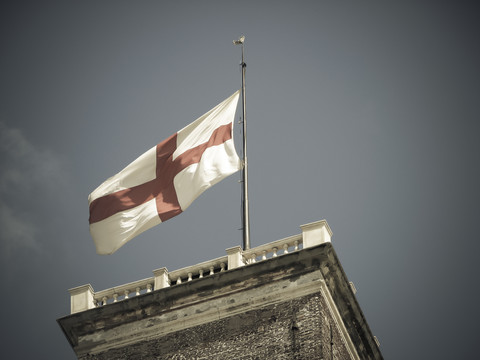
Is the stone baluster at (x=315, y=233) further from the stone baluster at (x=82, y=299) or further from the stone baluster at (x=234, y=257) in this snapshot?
the stone baluster at (x=82, y=299)

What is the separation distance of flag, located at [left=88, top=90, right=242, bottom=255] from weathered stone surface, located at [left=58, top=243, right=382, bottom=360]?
2751mm

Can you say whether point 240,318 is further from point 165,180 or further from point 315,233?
point 165,180

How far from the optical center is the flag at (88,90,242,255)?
49219mm

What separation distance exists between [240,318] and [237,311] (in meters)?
0.29

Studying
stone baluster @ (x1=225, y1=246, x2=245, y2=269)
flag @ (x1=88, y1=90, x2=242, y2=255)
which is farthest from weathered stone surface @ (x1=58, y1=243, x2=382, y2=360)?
flag @ (x1=88, y1=90, x2=242, y2=255)

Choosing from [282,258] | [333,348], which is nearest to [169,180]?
[282,258]

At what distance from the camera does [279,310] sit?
151 ft

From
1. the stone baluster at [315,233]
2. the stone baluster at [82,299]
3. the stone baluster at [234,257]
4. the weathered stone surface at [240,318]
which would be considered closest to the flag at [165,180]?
the stone baluster at [82,299]

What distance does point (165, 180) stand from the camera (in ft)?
165

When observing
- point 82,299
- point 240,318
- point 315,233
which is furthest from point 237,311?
point 82,299

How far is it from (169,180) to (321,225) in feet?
19.7

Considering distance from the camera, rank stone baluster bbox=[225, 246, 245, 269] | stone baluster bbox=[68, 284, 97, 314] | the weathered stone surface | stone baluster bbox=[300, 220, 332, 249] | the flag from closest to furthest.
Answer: the weathered stone surface → stone baluster bbox=[300, 220, 332, 249] → stone baluster bbox=[225, 246, 245, 269] → stone baluster bbox=[68, 284, 97, 314] → the flag

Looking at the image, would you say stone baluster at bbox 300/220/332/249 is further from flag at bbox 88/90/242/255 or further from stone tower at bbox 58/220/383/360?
flag at bbox 88/90/242/255

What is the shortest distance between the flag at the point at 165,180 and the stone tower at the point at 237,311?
2058 mm
